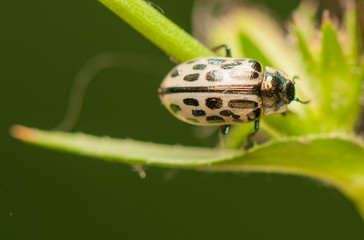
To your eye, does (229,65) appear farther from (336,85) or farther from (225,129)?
(336,85)

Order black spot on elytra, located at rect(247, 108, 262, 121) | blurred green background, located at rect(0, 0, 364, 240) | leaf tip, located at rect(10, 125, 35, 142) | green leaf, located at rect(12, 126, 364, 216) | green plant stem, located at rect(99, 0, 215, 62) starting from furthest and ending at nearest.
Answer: blurred green background, located at rect(0, 0, 364, 240) → leaf tip, located at rect(10, 125, 35, 142) → black spot on elytra, located at rect(247, 108, 262, 121) → green leaf, located at rect(12, 126, 364, 216) → green plant stem, located at rect(99, 0, 215, 62)

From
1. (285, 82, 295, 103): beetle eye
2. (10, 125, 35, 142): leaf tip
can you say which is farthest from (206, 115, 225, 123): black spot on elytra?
(10, 125, 35, 142): leaf tip

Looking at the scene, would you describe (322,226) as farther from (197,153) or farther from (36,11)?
(36,11)

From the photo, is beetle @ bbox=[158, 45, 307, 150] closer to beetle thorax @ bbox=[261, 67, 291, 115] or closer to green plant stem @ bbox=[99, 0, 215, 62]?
beetle thorax @ bbox=[261, 67, 291, 115]

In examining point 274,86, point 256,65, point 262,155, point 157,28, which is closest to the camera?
point 157,28

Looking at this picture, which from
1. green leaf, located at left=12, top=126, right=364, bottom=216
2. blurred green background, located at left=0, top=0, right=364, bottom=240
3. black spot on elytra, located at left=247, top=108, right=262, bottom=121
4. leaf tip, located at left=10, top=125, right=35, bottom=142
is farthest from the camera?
blurred green background, located at left=0, top=0, right=364, bottom=240

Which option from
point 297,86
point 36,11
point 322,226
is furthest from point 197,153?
point 36,11

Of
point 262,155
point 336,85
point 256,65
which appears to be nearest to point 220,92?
point 256,65
